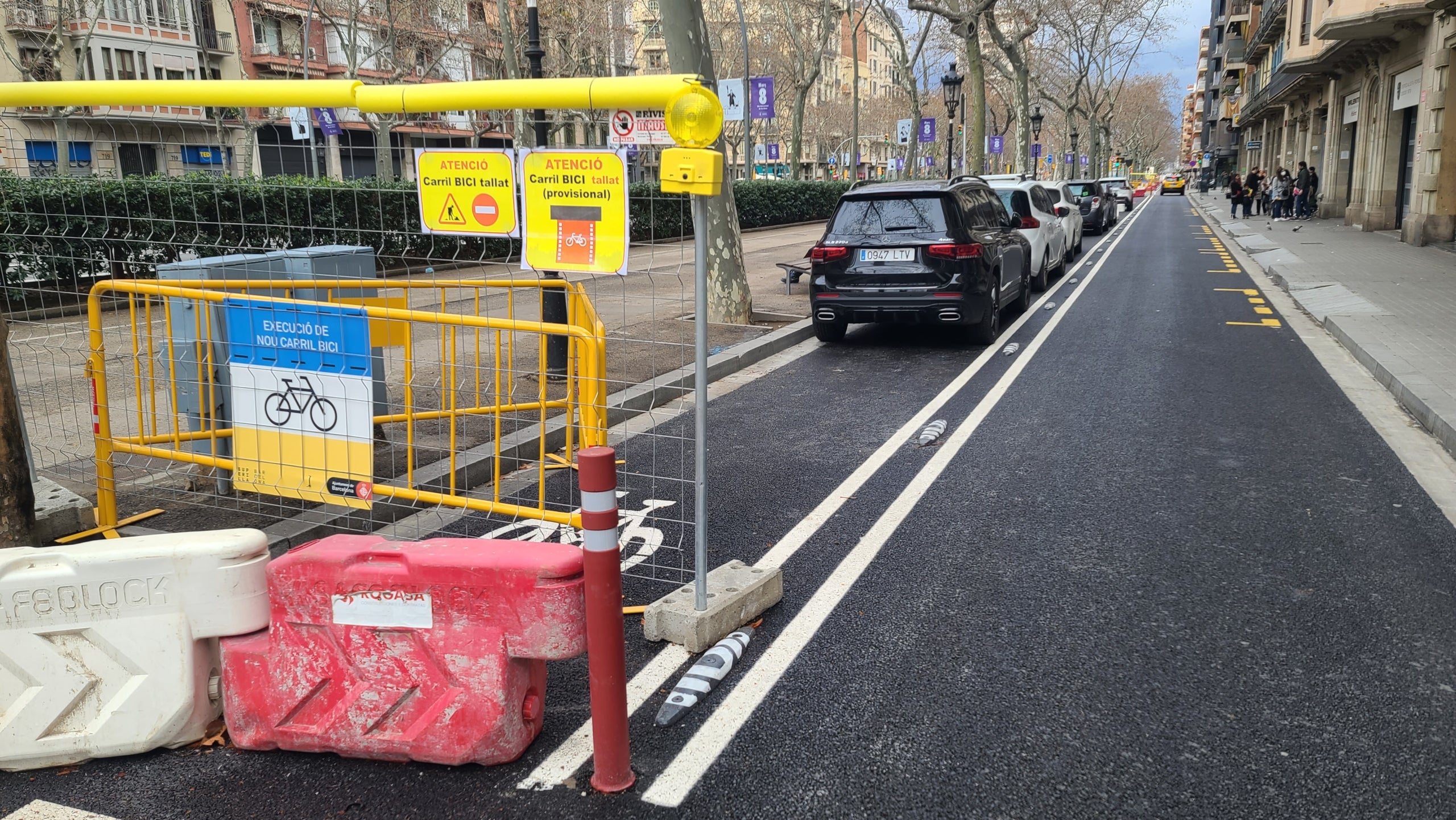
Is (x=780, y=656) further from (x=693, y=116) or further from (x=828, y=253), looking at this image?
(x=828, y=253)

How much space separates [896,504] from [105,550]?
3698 mm

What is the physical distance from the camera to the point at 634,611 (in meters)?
4.16

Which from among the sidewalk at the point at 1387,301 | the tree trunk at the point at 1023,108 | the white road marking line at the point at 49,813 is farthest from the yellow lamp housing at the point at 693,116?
the tree trunk at the point at 1023,108

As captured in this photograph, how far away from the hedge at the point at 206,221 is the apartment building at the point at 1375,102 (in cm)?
A: 1957

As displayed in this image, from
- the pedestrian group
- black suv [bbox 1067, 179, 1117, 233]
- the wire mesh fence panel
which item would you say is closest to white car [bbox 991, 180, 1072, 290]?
the wire mesh fence panel

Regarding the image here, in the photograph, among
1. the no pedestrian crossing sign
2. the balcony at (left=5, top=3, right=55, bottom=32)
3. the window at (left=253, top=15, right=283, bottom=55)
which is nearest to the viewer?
the no pedestrian crossing sign

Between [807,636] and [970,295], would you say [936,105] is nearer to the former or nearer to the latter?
[970,295]

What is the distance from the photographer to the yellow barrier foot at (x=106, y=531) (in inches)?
192

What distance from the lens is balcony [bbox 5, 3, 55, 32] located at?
33625mm

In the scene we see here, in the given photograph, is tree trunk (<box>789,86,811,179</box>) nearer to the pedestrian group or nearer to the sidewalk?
the pedestrian group

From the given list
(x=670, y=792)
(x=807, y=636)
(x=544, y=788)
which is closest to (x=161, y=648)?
(x=544, y=788)

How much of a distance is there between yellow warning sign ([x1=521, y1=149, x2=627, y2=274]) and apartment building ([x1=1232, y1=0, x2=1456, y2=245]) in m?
21.1

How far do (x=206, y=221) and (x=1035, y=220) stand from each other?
37.8 ft

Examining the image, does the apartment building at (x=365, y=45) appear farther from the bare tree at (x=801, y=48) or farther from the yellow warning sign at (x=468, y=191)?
the yellow warning sign at (x=468, y=191)
